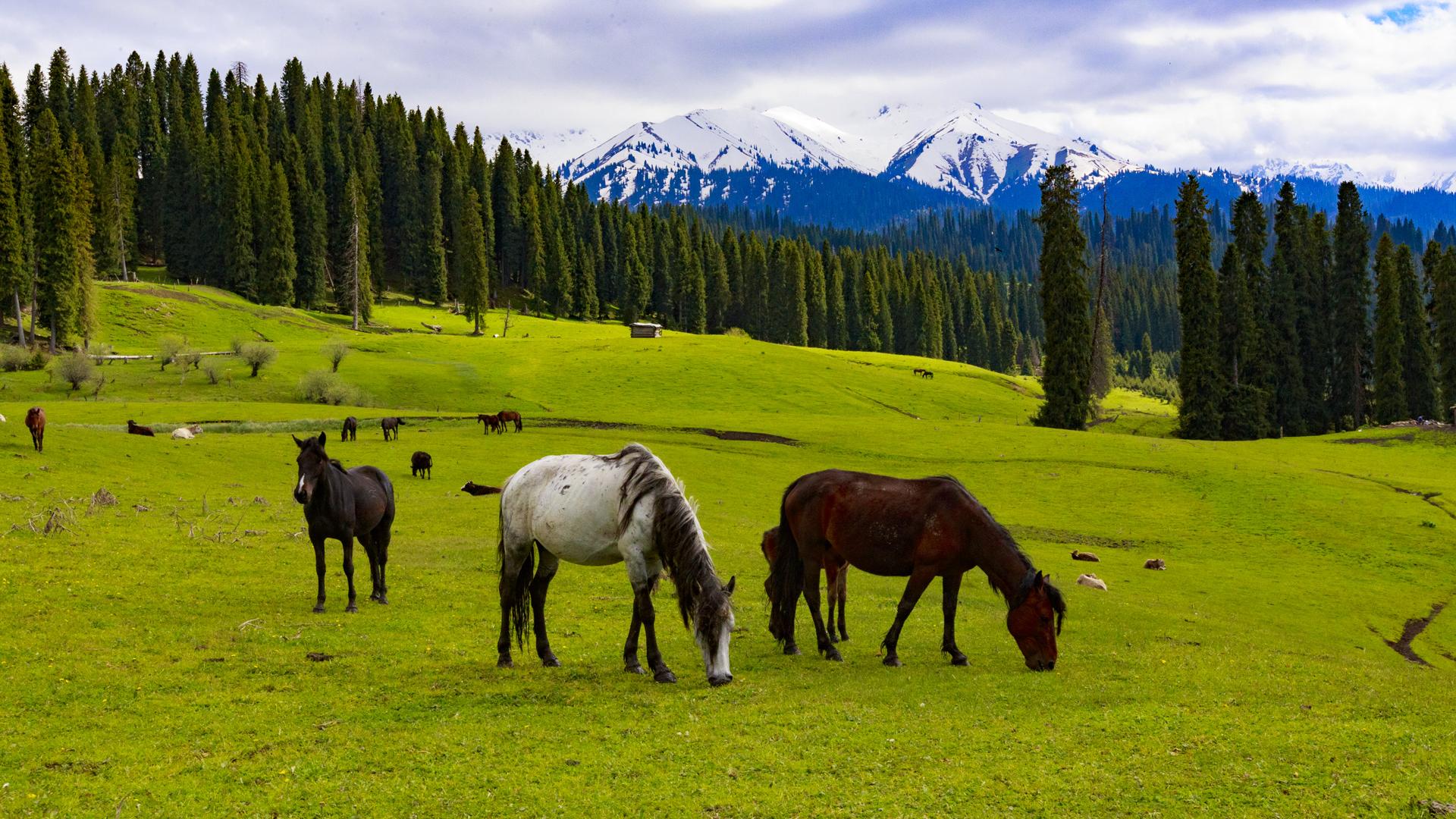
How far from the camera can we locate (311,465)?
1628 cm

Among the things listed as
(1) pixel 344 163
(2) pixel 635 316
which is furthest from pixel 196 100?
(2) pixel 635 316

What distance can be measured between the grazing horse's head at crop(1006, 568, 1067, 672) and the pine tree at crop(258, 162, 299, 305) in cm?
11208

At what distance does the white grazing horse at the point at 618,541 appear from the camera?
12.1 meters

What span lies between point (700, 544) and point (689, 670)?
2.71m

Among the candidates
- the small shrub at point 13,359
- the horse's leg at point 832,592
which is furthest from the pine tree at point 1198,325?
the small shrub at point 13,359

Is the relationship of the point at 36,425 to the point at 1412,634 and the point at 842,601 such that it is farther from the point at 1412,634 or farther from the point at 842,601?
the point at 1412,634

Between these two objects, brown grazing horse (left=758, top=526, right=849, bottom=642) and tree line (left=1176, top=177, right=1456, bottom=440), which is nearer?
brown grazing horse (left=758, top=526, right=849, bottom=642)

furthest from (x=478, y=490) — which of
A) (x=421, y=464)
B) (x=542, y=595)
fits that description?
(x=542, y=595)

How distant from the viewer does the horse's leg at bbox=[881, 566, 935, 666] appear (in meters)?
14.7

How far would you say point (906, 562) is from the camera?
15.1 metres

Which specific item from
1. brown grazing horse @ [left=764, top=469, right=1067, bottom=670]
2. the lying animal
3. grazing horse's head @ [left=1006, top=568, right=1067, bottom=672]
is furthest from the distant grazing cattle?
grazing horse's head @ [left=1006, top=568, right=1067, bottom=672]

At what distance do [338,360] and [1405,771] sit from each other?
78.8 m

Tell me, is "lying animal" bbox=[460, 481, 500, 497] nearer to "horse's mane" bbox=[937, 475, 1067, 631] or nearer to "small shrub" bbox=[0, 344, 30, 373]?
"horse's mane" bbox=[937, 475, 1067, 631]

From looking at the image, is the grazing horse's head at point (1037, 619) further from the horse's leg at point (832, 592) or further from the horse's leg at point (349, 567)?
the horse's leg at point (349, 567)
